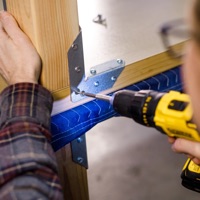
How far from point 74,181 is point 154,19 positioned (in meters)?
0.39

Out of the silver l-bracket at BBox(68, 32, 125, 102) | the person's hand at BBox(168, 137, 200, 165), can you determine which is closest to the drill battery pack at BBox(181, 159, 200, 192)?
the person's hand at BBox(168, 137, 200, 165)

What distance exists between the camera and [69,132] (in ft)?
2.03

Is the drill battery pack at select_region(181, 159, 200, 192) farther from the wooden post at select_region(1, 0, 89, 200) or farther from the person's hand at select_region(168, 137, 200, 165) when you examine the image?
the wooden post at select_region(1, 0, 89, 200)

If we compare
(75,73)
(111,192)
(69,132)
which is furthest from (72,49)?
(111,192)

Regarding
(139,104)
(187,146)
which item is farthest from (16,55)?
(187,146)

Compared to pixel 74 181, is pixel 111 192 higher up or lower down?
lower down

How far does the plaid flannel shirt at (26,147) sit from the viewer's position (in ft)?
1.59

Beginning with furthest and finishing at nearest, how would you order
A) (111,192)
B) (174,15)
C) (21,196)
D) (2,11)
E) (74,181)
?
(111,192) < (174,15) < (74,181) < (2,11) < (21,196)

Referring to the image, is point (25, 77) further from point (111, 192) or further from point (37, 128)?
point (111, 192)

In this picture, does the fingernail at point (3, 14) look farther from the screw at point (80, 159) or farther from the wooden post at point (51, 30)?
the screw at point (80, 159)

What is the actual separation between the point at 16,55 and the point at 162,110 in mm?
249

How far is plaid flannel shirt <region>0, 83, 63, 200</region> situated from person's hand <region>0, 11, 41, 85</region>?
0.08ft

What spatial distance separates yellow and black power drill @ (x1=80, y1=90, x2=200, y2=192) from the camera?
1.74ft

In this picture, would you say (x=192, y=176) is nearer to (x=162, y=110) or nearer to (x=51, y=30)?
(x=162, y=110)
